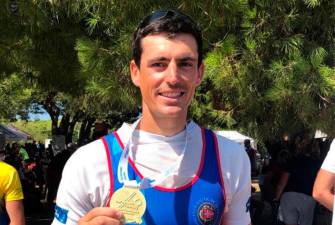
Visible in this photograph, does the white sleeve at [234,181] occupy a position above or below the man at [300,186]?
above

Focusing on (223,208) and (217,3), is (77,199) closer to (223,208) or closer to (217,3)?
(223,208)

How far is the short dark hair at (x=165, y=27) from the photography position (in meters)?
1.59

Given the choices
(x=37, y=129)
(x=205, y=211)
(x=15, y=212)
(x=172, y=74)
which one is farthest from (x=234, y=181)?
(x=37, y=129)

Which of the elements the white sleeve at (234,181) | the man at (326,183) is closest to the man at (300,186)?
the man at (326,183)

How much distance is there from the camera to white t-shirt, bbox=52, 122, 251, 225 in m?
1.53

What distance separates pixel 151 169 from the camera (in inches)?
62.2

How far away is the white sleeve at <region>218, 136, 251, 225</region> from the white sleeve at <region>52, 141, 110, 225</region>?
1.19 ft

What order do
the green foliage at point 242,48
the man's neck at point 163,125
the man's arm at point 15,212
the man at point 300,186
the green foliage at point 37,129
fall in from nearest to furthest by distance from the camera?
the man's neck at point 163,125, the man's arm at point 15,212, the green foliage at point 242,48, the man at point 300,186, the green foliage at point 37,129

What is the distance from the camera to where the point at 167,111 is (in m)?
1.57

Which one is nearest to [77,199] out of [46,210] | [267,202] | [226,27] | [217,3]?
[217,3]

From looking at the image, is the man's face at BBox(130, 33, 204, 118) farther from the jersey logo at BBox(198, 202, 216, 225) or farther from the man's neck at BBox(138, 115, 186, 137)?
the jersey logo at BBox(198, 202, 216, 225)

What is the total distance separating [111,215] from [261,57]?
2953 millimetres

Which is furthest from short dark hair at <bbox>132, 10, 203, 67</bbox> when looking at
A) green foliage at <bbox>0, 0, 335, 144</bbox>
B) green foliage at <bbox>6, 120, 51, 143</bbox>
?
green foliage at <bbox>6, 120, 51, 143</bbox>

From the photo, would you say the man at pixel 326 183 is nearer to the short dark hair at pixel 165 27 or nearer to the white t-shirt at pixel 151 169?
the white t-shirt at pixel 151 169
